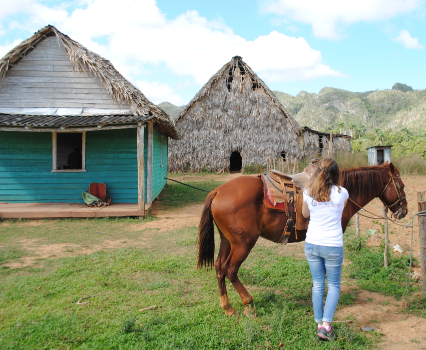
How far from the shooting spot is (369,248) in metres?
5.17

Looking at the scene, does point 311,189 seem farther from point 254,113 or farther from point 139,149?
point 254,113

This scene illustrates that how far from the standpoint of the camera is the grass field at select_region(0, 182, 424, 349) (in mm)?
2771

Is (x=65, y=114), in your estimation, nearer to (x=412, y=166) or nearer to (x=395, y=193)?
(x=395, y=193)

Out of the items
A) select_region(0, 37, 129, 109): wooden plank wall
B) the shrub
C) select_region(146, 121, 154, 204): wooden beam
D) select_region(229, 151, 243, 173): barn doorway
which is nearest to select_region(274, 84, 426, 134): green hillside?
select_region(229, 151, 243, 173): barn doorway

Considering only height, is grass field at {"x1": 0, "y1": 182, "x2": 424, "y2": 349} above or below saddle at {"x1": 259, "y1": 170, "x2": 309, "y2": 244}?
below

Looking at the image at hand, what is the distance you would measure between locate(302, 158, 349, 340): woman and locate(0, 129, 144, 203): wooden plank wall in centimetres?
738

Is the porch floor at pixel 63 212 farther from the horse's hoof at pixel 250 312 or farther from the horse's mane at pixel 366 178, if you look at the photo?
the horse's mane at pixel 366 178

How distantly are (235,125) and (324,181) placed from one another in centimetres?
1704

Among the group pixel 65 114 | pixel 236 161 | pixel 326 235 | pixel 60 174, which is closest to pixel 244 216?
pixel 326 235

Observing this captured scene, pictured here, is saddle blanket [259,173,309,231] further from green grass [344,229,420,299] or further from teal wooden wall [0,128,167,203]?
teal wooden wall [0,128,167,203]

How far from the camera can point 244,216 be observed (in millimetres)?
3270

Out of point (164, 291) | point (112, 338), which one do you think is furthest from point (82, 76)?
point (112, 338)

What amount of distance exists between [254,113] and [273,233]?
16576mm

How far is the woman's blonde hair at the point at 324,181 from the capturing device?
2.69 m
